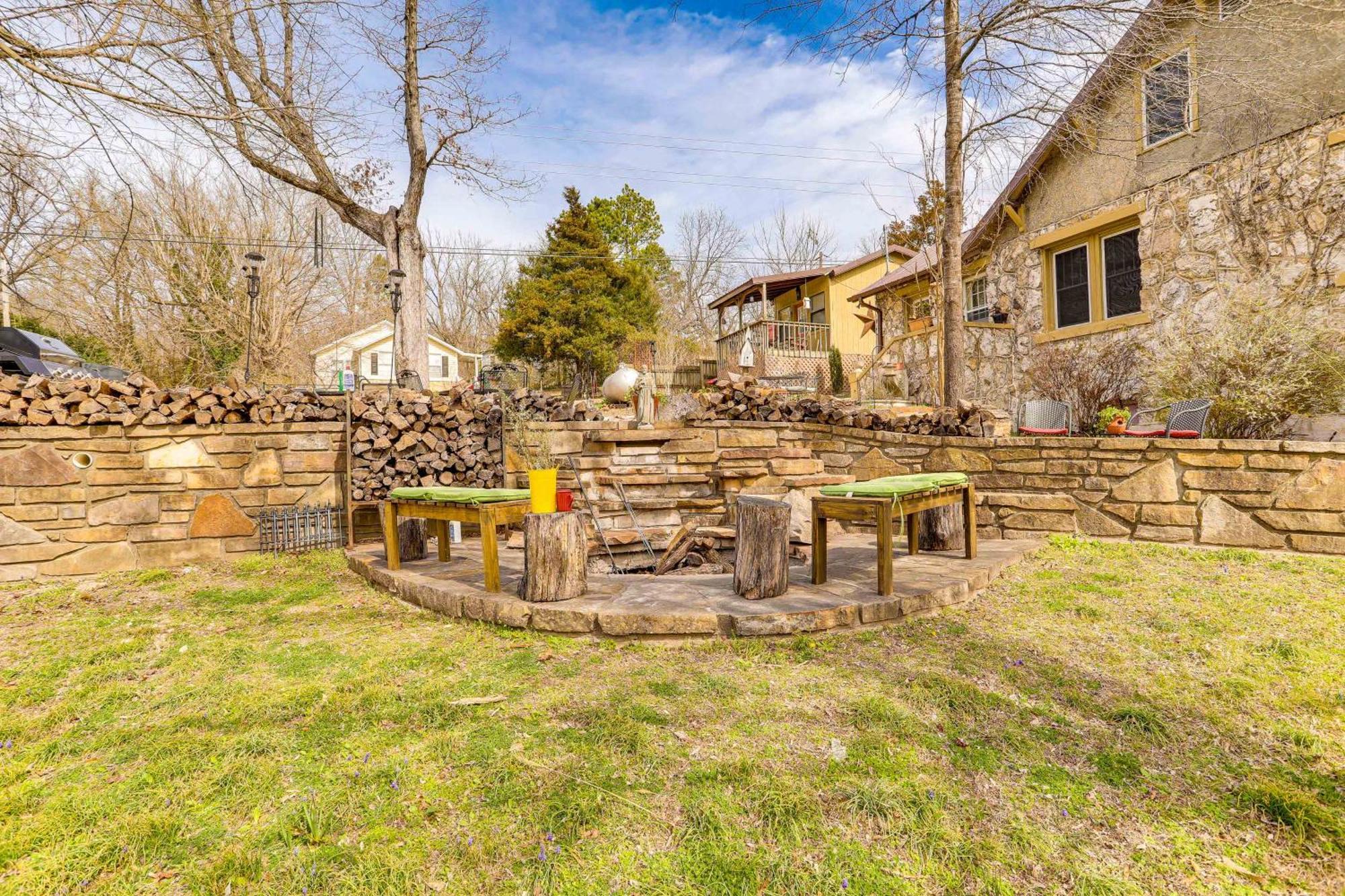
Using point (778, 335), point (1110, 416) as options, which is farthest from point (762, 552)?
point (778, 335)

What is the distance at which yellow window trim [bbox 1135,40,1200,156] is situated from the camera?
6.69 m

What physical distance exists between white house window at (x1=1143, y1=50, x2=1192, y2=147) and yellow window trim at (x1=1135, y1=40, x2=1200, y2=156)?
0.02 m

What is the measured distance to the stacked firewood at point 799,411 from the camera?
546 cm

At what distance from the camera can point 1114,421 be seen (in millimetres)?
5203

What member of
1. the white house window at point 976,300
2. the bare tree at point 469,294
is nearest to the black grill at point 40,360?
the white house window at point 976,300

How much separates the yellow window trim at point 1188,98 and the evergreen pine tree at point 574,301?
14072mm

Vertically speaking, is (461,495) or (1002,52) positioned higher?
(1002,52)

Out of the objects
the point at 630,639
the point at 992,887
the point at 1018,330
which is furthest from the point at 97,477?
the point at 1018,330

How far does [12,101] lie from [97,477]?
245cm

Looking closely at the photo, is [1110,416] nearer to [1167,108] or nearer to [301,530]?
[1167,108]

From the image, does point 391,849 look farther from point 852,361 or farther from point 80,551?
point 852,361

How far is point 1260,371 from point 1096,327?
4313 mm

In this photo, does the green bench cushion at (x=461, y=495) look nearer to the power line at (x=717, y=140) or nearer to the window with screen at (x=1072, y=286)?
the window with screen at (x=1072, y=286)

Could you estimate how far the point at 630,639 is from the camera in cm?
291
